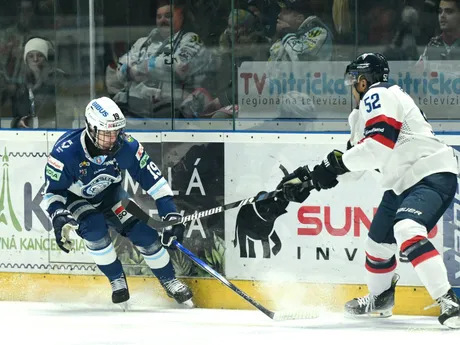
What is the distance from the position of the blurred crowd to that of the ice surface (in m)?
1.07

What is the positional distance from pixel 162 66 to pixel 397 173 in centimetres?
166

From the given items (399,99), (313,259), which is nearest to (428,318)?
(313,259)

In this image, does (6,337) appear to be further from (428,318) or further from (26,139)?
(428,318)

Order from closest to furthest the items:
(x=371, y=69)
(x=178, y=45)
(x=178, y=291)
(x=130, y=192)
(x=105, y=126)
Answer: (x=371, y=69)
(x=105, y=126)
(x=178, y=291)
(x=130, y=192)
(x=178, y=45)

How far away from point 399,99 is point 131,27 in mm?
1822

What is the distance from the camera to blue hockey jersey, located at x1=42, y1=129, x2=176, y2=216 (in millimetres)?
5625

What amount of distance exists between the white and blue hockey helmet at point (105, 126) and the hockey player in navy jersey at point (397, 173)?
0.83 metres

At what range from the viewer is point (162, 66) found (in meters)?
6.26

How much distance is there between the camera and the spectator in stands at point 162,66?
20.3 ft

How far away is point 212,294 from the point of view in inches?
233

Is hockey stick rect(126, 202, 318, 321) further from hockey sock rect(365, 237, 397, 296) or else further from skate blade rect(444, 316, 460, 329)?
skate blade rect(444, 316, 460, 329)

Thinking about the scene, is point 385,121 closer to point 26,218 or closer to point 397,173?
point 397,173

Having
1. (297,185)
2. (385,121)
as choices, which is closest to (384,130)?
(385,121)

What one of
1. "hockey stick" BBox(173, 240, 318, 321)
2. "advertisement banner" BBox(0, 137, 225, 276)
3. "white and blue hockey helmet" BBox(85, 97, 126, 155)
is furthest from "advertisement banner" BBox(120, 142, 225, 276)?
"white and blue hockey helmet" BBox(85, 97, 126, 155)
